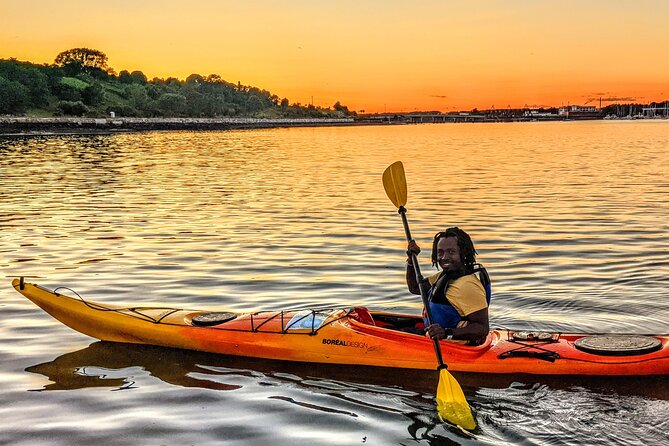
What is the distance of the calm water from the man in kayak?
0.48 meters

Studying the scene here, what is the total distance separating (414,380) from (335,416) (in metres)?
1.08

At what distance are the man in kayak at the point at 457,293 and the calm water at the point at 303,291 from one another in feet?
1.58

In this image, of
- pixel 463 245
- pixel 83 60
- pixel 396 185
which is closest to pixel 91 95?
pixel 83 60

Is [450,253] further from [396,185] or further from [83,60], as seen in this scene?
[83,60]

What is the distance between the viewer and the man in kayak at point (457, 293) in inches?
247

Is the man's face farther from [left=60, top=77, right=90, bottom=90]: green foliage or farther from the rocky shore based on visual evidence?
[left=60, top=77, right=90, bottom=90]: green foliage

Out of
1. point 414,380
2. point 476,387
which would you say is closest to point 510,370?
point 476,387

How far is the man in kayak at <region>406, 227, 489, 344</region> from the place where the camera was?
6.29 meters

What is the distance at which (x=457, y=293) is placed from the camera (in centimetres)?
633

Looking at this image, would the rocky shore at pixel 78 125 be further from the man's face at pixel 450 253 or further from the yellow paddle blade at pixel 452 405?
the yellow paddle blade at pixel 452 405

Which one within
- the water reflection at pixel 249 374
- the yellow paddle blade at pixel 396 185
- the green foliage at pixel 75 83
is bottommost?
the water reflection at pixel 249 374

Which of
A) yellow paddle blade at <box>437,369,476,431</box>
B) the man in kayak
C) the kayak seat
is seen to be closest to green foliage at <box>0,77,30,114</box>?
the kayak seat

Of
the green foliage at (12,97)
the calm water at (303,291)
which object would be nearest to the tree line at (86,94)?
the green foliage at (12,97)

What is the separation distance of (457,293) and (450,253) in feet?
1.16
